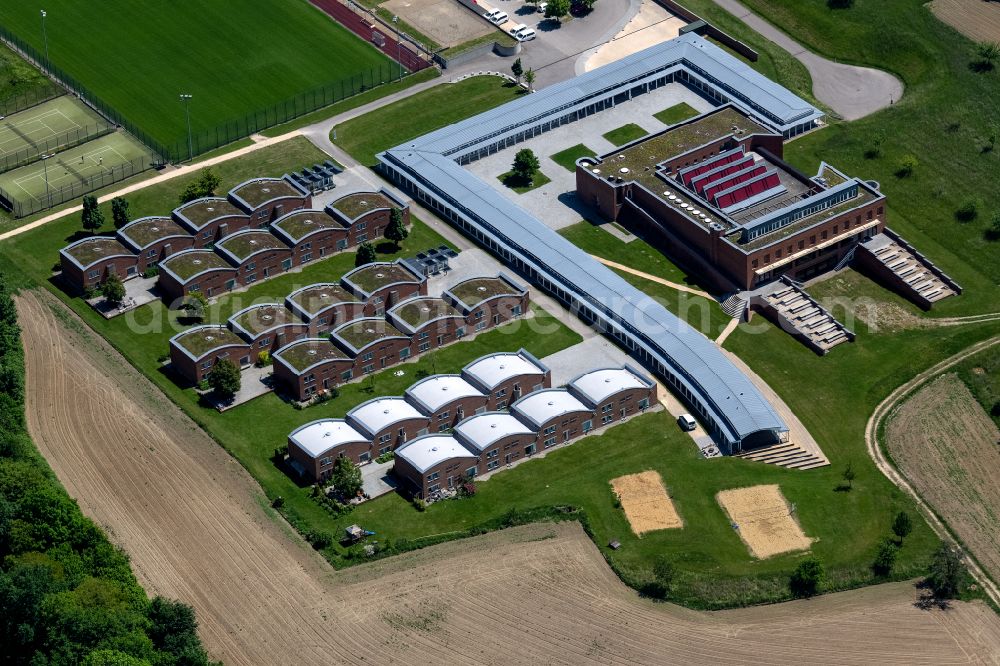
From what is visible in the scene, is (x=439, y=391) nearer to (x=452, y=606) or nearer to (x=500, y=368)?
(x=500, y=368)

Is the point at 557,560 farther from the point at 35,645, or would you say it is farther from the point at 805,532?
the point at 35,645

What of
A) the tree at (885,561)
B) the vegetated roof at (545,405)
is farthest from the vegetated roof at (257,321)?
the tree at (885,561)

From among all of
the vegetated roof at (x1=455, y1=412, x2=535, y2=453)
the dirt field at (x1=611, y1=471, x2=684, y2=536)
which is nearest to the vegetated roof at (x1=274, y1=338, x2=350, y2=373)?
the vegetated roof at (x1=455, y1=412, x2=535, y2=453)

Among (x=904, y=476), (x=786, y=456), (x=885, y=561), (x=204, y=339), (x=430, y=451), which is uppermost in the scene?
(x=430, y=451)

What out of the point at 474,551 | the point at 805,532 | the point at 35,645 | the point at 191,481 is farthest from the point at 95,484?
the point at 805,532

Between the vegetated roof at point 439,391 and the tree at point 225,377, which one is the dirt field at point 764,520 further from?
the tree at point 225,377

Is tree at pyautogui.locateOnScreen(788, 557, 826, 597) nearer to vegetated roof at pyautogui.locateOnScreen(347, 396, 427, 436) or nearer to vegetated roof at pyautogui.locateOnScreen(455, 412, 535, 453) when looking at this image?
vegetated roof at pyautogui.locateOnScreen(455, 412, 535, 453)

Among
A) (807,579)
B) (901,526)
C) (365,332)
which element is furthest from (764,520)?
(365,332)
